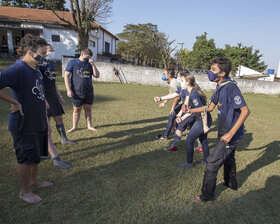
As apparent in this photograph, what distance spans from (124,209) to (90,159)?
1612 millimetres

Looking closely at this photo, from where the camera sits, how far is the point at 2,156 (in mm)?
3924

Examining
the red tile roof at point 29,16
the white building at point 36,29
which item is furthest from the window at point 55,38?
the red tile roof at point 29,16

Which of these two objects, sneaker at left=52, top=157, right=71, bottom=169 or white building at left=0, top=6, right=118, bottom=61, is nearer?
sneaker at left=52, top=157, right=71, bottom=169

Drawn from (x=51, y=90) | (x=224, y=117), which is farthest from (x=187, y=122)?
(x=51, y=90)

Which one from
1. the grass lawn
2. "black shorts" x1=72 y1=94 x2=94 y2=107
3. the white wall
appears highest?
the white wall

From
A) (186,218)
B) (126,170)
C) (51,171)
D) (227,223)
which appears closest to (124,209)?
(186,218)

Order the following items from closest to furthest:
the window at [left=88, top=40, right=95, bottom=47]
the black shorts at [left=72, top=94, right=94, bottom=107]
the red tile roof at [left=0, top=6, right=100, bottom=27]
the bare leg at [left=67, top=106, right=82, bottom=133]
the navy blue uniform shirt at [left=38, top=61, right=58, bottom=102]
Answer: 1. the navy blue uniform shirt at [left=38, top=61, right=58, bottom=102]
2. the black shorts at [left=72, top=94, right=94, bottom=107]
3. the bare leg at [left=67, top=106, right=82, bottom=133]
4. the red tile roof at [left=0, top=6, right=100, bottom=27]
5. the window at [left=88, top=40, right=95, bottom=47]

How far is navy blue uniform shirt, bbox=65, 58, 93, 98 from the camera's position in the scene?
4938mm

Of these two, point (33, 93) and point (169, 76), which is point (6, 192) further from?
point (169, 76)

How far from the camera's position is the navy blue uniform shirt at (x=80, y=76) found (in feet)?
16.2

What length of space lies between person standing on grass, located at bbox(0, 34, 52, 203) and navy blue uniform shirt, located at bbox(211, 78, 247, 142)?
2.47 metres

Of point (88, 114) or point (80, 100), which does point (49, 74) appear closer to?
point (80, 100)

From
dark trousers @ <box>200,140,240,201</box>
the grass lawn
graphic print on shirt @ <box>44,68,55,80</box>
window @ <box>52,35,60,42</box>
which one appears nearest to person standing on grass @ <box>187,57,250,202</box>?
dark trousers @ <box>200,140,240,201</box>

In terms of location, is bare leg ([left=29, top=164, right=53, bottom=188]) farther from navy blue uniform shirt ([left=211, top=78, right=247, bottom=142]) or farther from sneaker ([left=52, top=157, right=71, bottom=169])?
navy blue uniform shirt ([left=211, top=78, right=247, bottom=142])
